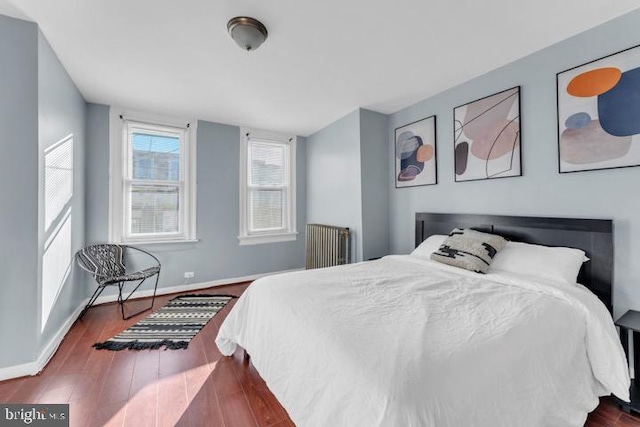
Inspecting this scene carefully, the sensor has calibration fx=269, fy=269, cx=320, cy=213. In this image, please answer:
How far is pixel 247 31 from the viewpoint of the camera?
5.99 ft

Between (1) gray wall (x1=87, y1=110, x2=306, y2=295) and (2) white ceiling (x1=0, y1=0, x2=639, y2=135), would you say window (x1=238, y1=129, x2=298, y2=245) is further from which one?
(2) white ceiling (x1=0, y1=0, x2=639, y2=135)

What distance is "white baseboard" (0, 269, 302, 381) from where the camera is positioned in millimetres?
1821

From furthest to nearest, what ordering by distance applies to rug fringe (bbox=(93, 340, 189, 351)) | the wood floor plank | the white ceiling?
rug fringe (bbox=(93, 340, 189, 351))
the white ceiling
the wood floor plank

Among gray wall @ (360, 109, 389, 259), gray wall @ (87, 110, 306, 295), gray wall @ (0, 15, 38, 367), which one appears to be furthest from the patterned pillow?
gray wall @ (0, 15, 38, 367)

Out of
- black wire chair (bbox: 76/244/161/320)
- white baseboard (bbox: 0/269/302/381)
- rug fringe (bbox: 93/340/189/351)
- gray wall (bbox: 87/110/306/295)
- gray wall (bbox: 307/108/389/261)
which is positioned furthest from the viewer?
gray wall (bbox: 307/108/389/261)

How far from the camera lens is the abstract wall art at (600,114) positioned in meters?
1.73

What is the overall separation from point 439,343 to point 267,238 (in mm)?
3527

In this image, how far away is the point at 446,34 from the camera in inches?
77.5

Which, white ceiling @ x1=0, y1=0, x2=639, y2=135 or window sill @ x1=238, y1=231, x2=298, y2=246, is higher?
white ceiling @ x1=0, y1=0, x2=639, y2=135

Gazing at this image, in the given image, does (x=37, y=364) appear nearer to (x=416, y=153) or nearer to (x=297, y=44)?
(x=297, y=44)

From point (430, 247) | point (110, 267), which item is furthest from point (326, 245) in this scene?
point (110, 267)

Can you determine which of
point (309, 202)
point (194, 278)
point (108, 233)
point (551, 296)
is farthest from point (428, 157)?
point (108, 233)

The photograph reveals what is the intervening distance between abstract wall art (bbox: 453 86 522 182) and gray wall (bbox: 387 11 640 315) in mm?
61

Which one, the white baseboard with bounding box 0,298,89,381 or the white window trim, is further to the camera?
the white window trim
